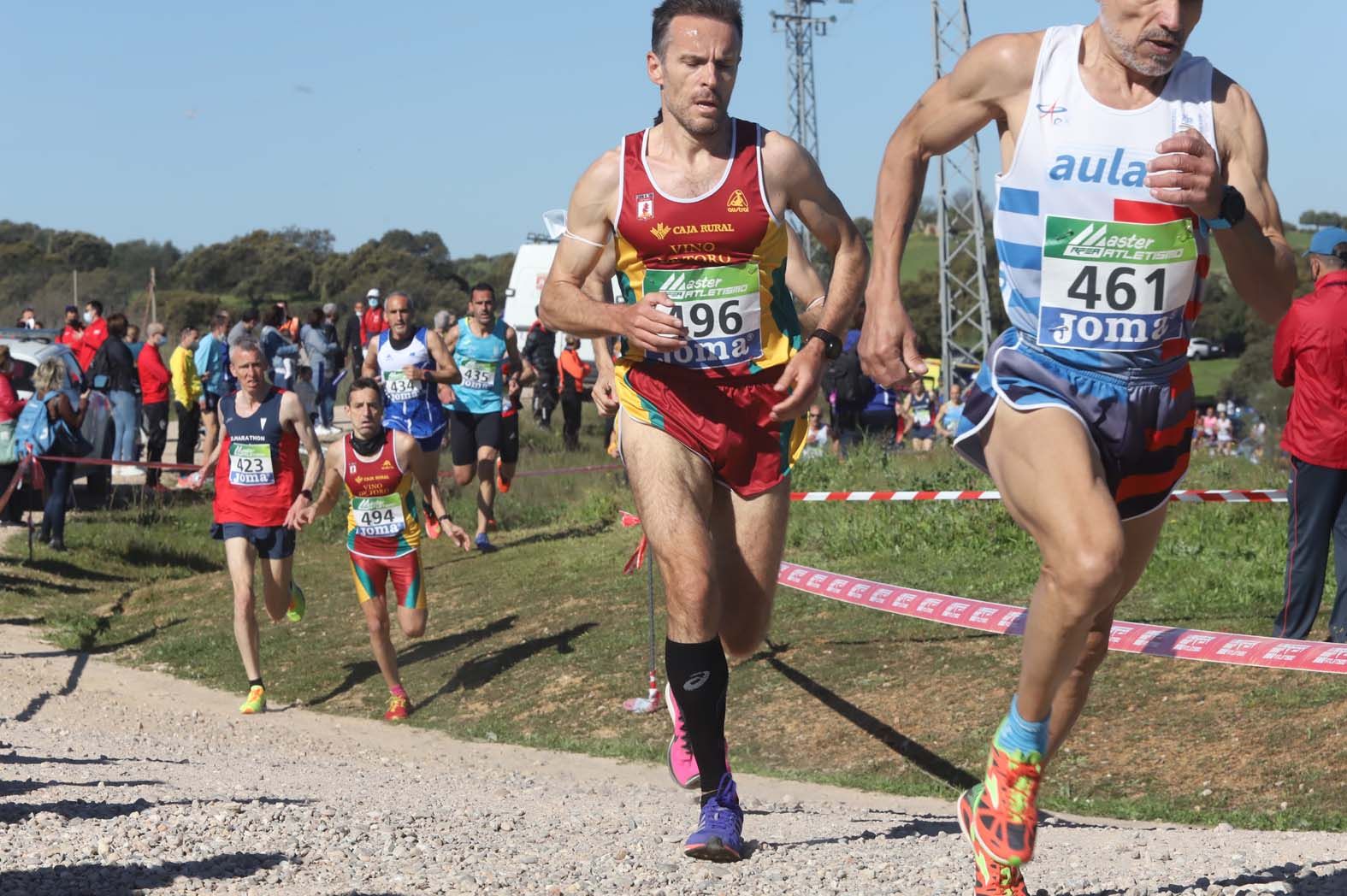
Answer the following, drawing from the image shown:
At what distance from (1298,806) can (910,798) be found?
5.55ft

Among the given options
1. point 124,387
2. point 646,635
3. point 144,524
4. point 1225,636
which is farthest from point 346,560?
point 1225,636

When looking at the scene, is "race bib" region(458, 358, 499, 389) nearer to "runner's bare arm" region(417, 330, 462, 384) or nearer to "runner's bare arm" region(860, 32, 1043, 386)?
"runner's bare arm" region(417, 330, 462, 384)

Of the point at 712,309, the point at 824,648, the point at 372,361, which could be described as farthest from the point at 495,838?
the point at 372,361

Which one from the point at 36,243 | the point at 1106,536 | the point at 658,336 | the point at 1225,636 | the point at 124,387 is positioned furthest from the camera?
the point at 36,243

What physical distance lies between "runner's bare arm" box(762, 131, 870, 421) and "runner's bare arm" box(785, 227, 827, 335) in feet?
0.42

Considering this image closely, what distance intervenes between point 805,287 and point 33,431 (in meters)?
11.6

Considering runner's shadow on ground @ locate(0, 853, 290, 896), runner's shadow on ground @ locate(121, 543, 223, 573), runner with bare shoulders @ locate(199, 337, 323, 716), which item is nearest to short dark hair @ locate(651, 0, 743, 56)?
runner's shadow on ground @ locate(0, 853, 290, 896)

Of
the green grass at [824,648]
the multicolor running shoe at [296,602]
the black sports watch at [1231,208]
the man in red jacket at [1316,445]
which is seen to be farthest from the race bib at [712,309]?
the multicolor running shoe at [296,602]

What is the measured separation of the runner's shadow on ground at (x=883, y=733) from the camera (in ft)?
26.2

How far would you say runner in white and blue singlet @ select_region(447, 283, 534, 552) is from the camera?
1502cm

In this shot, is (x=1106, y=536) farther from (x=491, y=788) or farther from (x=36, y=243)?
(x=36, y=243)

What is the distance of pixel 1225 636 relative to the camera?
7484 mm

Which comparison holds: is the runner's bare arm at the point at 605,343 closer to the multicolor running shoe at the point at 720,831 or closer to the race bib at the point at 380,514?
the multicolor running shoe at the point at 720,831

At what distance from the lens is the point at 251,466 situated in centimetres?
1067
